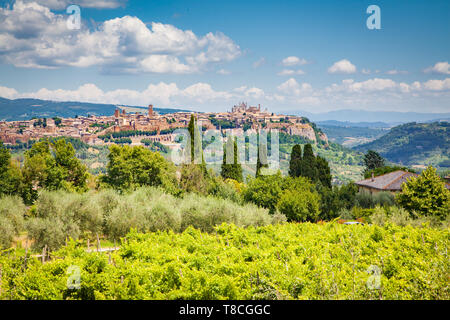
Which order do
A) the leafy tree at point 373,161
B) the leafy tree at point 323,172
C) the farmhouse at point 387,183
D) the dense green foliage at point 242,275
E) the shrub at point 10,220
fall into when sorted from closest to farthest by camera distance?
1. the dense green foliage at point 242,275
2. the shrub at point 10,220
3. the farmhouse at point 387,183
4. the leafy tree at point 323,172
5. the leafy tree at point 373,161

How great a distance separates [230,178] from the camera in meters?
40.1

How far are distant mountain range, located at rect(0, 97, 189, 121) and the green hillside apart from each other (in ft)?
482

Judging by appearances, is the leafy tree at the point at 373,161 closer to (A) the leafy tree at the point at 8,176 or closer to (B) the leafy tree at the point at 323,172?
(B) the leafy tree at the point at 323,172

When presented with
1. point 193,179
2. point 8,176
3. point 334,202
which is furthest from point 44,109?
point 334,202

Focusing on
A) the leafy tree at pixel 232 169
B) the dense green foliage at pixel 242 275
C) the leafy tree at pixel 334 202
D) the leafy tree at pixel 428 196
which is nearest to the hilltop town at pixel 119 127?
the leafy tree at pixel 232 169

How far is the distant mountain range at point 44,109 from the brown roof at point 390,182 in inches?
3783

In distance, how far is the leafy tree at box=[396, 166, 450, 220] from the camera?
75.5 ft

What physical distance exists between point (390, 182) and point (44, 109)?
13843 centimetres

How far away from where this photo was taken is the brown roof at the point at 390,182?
36.9 meters

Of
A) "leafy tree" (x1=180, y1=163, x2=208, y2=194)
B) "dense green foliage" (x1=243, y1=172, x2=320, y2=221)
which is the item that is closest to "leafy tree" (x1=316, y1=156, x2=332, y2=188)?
"dense green foliage" (x1=243, y1=172, x2=320, y2=221)

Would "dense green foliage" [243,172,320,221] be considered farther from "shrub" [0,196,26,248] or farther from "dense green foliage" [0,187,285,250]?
"shrub" [0,196,26,248]

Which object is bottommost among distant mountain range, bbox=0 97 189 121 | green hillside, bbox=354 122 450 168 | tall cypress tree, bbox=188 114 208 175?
green hillside, bbox=354 122 450 168
